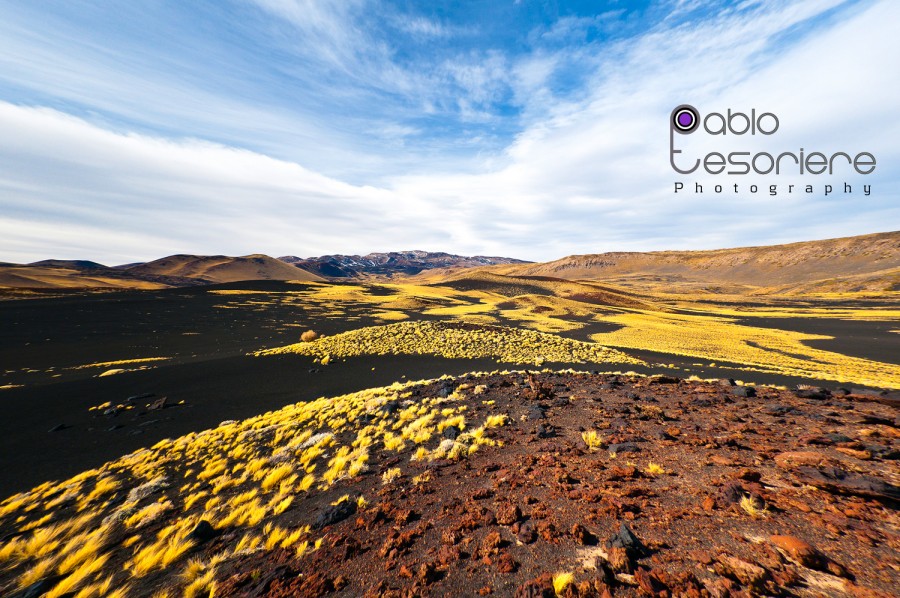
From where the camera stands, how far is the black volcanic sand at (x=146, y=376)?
11156mm

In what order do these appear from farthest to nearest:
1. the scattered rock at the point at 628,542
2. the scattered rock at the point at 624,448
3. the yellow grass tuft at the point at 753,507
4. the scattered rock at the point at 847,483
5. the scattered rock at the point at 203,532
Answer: the scattered rock at the point at 624,448 → the scattered rock at the point at 203,532 → the scattered rock at the point at 847,483 → the yellow grass tuft at the point at 753,507 → the scattered rock at the point at 628,542

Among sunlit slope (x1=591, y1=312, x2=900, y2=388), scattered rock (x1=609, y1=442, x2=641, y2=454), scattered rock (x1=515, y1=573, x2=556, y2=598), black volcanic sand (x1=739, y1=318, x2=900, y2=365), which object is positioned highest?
scattered rock (x1=515, y1=573, x2=556, y2=598)

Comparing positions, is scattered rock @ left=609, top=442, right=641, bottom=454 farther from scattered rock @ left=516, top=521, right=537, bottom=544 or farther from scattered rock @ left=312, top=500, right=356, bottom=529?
scattered rock @ left=312, top=500, right=356, bottom=529

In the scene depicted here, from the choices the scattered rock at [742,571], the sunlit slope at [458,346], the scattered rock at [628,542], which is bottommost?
the sunlit slope at [458,346]

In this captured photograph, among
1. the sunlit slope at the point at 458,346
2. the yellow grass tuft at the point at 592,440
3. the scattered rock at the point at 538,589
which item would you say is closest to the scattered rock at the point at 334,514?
the scattered rock at the point at 538,589

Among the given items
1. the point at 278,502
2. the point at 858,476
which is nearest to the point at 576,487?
the point at 858,476

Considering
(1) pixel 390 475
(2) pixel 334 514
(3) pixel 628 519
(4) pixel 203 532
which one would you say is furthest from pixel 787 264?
(4) pixel 203 532

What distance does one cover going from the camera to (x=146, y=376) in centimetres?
1830

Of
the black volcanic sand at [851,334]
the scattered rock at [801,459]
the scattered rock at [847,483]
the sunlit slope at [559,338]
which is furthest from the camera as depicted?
the black volcanic sand at [851,334]

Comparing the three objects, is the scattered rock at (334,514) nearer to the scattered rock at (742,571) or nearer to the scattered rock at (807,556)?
the scattered rock at (742,571)

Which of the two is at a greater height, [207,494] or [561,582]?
[561,582]

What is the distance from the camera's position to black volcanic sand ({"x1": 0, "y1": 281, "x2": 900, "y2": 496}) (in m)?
11.2

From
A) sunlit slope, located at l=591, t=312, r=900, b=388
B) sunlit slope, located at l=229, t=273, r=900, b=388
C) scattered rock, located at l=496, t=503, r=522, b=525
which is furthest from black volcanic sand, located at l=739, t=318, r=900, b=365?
scattered rock, located at l=496, t=503, r=522, b=525

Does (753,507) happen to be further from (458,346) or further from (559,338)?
(559,338)
